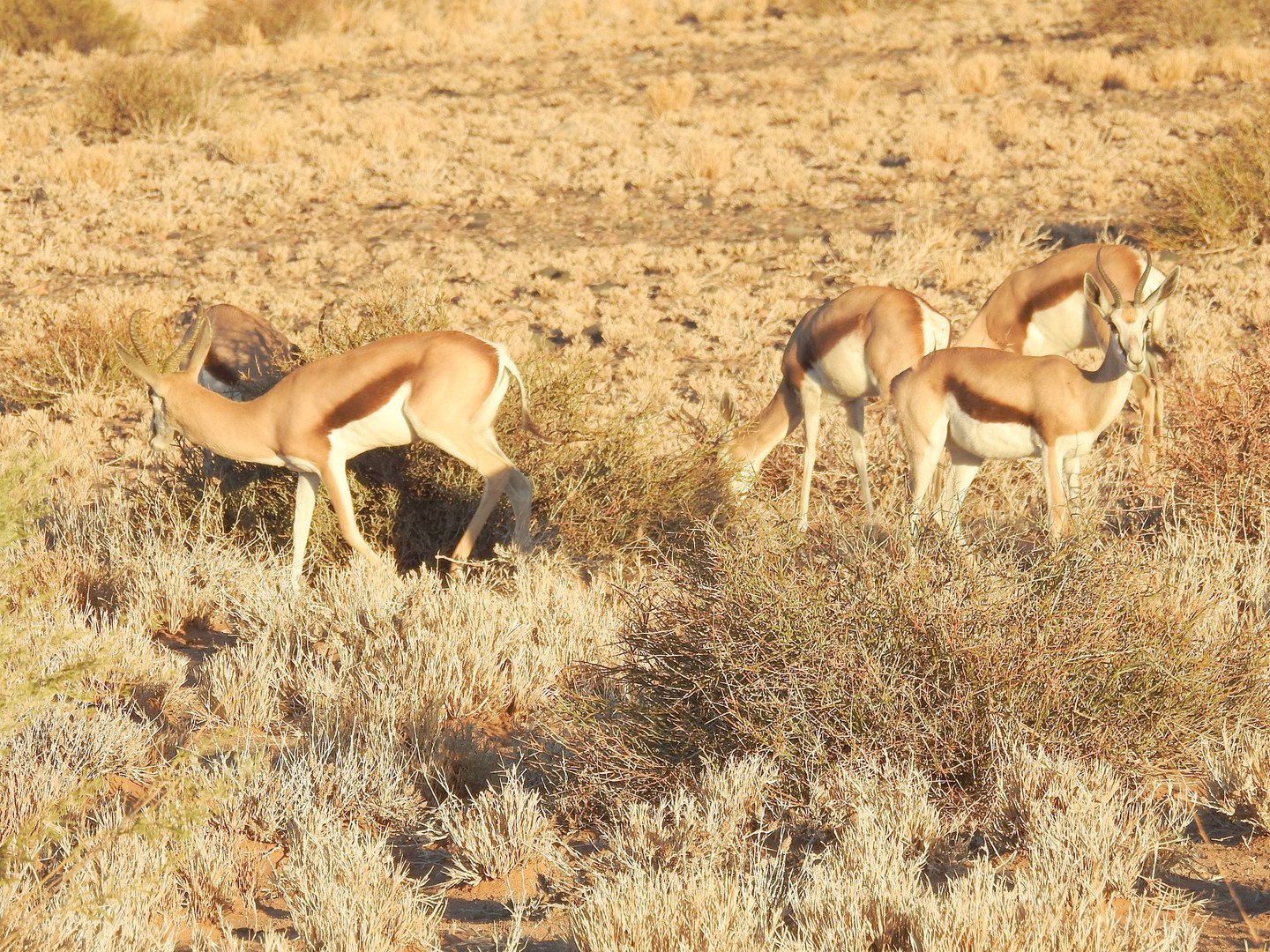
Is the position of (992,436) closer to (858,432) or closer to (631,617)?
(858,432)

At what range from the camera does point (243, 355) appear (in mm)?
8164

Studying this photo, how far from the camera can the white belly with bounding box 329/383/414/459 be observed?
6391 millimetres

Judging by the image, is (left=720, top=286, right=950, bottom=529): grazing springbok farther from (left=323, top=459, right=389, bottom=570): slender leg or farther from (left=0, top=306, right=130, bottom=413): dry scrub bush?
(left=0, top=306, right=130, bottom=413): dry scrub bush

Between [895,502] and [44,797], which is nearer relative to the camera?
[44,797]

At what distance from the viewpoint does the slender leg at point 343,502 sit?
6.45 metres

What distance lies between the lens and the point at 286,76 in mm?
23844

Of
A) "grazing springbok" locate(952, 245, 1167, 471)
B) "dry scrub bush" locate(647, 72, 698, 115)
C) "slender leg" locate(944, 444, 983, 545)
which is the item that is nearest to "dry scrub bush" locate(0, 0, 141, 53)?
"dry scrub bush" locate(647, 72, 698, 115)

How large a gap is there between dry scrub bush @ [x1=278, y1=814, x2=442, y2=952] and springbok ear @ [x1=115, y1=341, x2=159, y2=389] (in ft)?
11.6

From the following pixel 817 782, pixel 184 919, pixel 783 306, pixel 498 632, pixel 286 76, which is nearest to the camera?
pixel 184 919

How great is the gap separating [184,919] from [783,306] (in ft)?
29.1

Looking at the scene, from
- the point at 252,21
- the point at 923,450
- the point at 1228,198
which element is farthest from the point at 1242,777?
the point at 252,21

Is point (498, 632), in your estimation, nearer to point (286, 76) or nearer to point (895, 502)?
point (895, 502)

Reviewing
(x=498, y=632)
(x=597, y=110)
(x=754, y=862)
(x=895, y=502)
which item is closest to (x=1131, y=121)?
(x=597, y=110)

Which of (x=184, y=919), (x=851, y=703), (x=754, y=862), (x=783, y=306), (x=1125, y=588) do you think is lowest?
(x=184, y=919)
